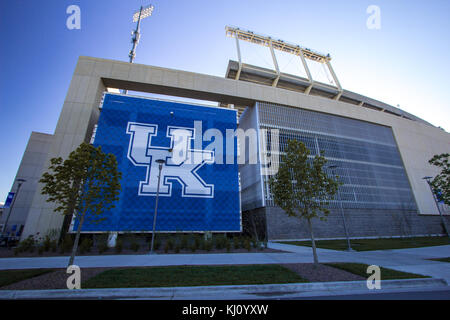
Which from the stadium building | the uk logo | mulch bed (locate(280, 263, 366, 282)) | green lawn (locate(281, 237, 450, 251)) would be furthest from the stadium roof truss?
mulch bed (locate(280, 263, 366, 282))

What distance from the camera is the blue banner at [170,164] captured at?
1931 cm

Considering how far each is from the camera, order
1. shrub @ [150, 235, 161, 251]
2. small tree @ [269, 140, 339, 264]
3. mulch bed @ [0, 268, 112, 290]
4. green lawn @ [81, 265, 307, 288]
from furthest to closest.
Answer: shrub @ [150, 235, 161, 251], small tree @ [269, 140, 339, 264], green lawn @ [81, 265, 307, 288], mulch bed @ [0, 268, 112, 290]

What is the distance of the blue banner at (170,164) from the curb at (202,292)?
46.2ft

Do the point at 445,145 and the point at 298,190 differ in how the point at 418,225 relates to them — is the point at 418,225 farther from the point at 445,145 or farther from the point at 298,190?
the point at 298,190

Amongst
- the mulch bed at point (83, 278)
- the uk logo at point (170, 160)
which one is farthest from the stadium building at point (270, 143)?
the mulch bed at point (83, 278)

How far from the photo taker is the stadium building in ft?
68.3

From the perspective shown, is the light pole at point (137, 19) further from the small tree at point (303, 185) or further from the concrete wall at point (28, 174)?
the small tree at point (303, 185)

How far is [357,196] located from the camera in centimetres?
2659

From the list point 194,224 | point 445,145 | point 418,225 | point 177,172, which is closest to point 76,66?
point 177,172

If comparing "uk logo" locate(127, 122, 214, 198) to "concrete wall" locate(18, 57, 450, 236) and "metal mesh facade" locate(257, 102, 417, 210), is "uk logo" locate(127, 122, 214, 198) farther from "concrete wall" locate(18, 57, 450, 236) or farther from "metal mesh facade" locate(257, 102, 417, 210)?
"metal mesh facade" locate(257, 102, 417, 210)

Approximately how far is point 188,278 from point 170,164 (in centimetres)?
1616

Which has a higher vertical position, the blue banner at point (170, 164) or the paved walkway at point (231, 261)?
the blue banner at point (170, 164)
